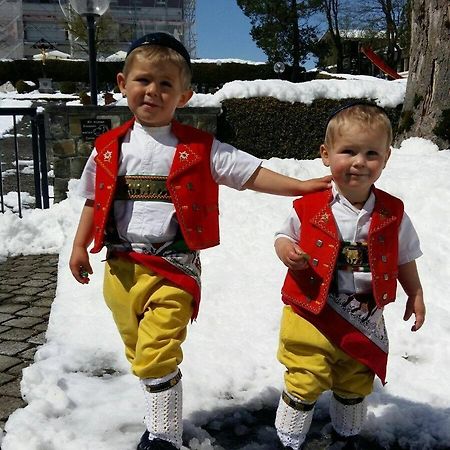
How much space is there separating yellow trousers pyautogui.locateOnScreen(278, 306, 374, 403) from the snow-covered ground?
479 mm

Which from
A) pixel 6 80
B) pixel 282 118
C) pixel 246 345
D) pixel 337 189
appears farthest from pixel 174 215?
pixel 6 80

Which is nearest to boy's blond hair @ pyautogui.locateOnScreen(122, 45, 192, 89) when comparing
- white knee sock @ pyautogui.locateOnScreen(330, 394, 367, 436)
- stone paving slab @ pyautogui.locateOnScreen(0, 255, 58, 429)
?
white knee sock @ pyautogui.locateOnScreen(330, 394, 367, 436)

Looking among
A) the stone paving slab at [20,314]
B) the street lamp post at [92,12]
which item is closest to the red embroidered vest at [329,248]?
the stone paving slab at [20,314]

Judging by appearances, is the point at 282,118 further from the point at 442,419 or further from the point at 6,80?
the point at 6,80

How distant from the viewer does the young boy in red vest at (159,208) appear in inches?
Result: 84.3

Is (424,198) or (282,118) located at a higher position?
(282,118)

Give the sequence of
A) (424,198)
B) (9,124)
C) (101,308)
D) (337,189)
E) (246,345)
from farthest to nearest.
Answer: (9,124) → (424,198) → (101,308) → (246,345) → (337,189)

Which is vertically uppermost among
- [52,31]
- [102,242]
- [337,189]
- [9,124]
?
[52,31]

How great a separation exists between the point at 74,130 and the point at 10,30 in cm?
5702

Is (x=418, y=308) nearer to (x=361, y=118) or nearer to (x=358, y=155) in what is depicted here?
(x=358, y=155)

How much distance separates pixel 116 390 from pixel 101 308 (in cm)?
119

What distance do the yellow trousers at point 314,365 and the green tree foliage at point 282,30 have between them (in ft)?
113

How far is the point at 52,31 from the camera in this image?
6406cm

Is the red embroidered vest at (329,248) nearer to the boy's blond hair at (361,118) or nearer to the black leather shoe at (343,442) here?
the boy's blond hair at (361,118)
